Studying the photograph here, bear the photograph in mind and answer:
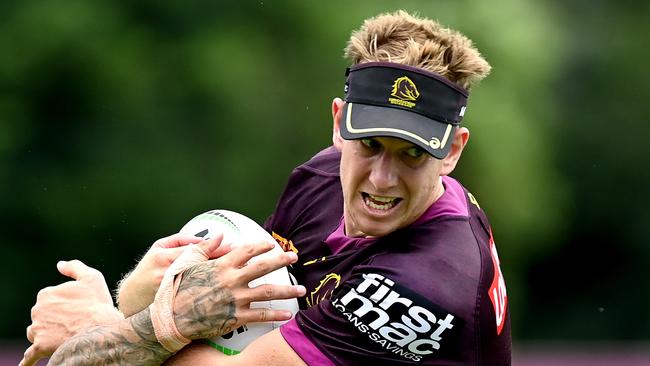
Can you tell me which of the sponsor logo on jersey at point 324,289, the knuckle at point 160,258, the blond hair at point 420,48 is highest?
the blond hair at point 420,48

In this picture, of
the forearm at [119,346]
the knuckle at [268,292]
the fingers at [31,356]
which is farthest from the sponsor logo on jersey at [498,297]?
the fingers at [31,356]

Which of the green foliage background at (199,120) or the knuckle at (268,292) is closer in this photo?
the knuckle at (268,292)

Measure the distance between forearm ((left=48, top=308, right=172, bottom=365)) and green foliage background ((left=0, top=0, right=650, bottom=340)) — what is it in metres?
10.1

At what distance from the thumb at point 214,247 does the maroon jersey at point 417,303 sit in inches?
15.2

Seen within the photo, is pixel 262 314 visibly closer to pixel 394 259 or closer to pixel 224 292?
pixel 224 292

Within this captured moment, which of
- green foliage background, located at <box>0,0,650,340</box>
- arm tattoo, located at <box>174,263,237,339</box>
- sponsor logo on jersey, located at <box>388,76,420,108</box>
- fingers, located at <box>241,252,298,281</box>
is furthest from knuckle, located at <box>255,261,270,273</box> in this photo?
green foliage background, located at <box>0,0,650,340</box>

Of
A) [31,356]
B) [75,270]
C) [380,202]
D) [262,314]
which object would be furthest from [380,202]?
[31,356]

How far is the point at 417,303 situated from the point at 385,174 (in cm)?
52

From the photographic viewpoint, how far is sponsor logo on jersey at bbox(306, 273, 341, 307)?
4.82m

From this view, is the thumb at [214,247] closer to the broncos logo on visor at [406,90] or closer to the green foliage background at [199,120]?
the broncos logo on visor at [406,90]

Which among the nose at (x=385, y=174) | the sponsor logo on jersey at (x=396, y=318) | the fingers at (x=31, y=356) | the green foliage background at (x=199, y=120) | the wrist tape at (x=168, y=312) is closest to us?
the sponsor logo on jersey at (x=396, y=318)

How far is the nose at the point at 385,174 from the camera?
15.1ft

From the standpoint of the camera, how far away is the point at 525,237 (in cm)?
1627

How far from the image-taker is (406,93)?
4.62 meters
